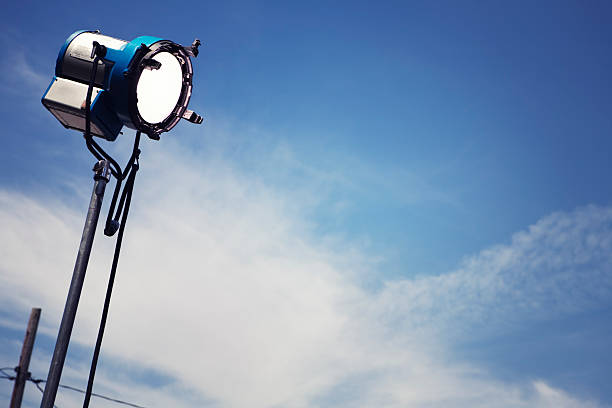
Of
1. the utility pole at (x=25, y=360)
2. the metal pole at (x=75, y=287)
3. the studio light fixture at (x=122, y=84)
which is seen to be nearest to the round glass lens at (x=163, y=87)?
the studio light fixture at (x=122, y=84)

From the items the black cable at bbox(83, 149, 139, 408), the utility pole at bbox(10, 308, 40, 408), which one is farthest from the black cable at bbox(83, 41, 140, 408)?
the utility pole at bbox(10, 308, 40, 408)

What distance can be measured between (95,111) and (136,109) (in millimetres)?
194

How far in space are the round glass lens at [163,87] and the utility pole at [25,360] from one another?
11.4 metres

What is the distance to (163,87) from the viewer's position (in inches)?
100

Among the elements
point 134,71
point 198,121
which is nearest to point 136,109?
point 134,71

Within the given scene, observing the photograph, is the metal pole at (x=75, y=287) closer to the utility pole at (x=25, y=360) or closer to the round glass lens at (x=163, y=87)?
the round glass lens at (x=163, y=87)

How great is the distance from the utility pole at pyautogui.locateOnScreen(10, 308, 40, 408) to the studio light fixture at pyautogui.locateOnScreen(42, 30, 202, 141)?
1128cm

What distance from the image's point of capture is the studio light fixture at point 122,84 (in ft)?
7.84

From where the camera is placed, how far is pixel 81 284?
210cm

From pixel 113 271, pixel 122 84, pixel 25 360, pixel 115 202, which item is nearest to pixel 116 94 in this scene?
pixel 122 84

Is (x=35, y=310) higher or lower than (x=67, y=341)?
higher

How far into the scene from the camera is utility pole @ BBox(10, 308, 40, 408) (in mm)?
11688

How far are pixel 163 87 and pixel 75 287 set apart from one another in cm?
100

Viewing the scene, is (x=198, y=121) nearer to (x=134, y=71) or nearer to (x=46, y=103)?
(x=134, y=71)
